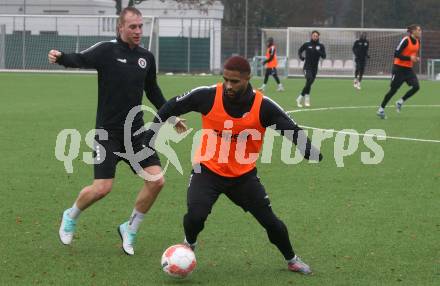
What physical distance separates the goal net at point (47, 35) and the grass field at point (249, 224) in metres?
29.0

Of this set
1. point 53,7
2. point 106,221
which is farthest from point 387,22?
point 106,221

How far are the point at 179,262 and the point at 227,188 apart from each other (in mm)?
740

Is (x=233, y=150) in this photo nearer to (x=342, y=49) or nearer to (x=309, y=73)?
Result: (x=309, y=73)

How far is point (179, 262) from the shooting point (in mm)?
7246

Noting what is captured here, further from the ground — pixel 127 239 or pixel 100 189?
pixel 100 189

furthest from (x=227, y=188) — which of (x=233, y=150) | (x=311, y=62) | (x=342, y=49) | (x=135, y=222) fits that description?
(x=342, y=49)

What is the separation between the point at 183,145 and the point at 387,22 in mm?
50837

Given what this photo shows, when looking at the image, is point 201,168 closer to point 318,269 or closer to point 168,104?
point 168,104

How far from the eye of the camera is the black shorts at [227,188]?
7.48m

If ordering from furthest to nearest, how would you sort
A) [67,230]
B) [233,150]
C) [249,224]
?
1. [249,224]
2. [67,230]
3. [233,150]

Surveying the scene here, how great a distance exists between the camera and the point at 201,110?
24.8ft

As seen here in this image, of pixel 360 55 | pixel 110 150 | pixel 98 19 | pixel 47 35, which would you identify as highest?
pixel 98 19

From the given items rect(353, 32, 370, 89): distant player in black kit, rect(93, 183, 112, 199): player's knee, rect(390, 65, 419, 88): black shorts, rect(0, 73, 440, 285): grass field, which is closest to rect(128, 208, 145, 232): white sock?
rect(0, 73, 440, 285): grass field

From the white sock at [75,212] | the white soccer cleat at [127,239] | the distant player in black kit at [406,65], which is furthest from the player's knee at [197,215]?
the distant player in black kit at [406,65]
